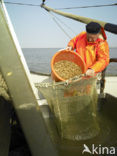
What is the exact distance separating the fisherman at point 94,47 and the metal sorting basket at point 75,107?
44cm

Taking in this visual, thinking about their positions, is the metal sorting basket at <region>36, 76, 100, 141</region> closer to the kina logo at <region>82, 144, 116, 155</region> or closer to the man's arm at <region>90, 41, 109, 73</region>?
the kina logo at <region>82, 144, 116, 155</region>

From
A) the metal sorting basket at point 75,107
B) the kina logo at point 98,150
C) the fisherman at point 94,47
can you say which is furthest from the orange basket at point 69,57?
the kina logo at point 98,150

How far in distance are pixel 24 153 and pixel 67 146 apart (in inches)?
34.3

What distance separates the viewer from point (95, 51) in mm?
2629

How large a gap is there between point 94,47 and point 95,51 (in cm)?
6

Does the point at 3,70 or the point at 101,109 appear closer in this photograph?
the point at 3,70

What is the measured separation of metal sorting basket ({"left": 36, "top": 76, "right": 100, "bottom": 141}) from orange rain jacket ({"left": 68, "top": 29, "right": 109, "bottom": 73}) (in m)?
0.48

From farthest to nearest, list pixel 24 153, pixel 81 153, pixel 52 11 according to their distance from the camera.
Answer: pixel 52 11, pixel 81 153, pixel 24 153

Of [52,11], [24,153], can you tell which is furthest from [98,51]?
[52,11]

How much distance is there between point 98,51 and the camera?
261 centimetres

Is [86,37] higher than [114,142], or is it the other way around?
[86,37]

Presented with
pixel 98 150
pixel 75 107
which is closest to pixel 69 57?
pixel 75 107

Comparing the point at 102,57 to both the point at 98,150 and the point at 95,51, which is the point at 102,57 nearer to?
the point at 95,51

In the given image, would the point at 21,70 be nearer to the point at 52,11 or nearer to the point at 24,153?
the point at 24,153
